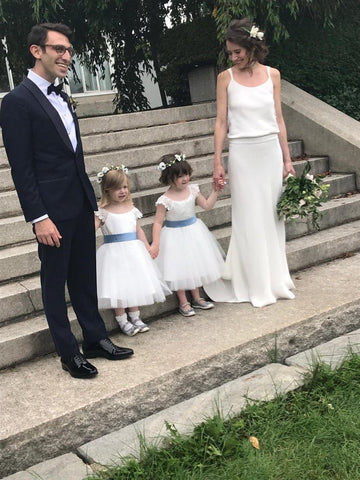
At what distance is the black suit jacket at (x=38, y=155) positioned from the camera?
304 centimetres

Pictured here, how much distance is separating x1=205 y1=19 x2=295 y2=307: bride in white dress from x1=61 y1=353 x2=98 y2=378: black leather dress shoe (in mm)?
1511

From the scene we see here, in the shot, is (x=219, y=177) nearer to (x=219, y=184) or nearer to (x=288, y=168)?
(x=219, y=184)

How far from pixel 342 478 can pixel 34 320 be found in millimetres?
2418

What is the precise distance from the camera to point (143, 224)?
510cm

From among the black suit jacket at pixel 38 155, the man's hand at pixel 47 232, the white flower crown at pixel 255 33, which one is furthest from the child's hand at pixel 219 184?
the man's hand at pixel 47 232

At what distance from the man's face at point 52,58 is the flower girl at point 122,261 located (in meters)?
1.01

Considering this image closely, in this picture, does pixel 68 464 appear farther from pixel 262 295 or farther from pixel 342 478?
pixel 262 295

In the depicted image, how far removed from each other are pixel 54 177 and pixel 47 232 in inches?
13.0

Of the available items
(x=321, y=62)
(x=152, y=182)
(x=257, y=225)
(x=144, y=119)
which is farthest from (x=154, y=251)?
(x=321, y=62)

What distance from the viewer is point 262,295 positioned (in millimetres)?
4508

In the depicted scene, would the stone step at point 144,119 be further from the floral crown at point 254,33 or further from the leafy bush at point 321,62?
the floral crown at point 254,33

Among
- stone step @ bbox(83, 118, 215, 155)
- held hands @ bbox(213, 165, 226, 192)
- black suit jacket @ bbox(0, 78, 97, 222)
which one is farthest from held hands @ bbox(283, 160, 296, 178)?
stone step @ bbox(83, 118, 215, 155)

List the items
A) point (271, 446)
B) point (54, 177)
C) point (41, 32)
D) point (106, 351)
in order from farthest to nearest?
1. point (106, 351)
2. point (54, 177)
3. point (41, 32)
4. point (271, 446)

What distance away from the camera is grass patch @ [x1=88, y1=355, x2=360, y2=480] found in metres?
2.61
